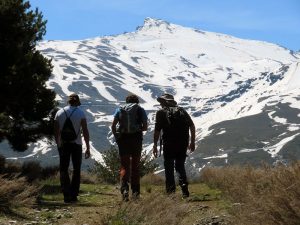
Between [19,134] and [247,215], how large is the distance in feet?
50.1

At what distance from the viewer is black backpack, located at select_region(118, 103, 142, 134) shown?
10.8 m

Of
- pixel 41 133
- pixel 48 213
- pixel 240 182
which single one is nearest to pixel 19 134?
pixel 41 133

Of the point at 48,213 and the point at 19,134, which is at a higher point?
the point at 19,134

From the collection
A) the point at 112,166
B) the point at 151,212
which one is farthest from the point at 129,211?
the point at 112,166

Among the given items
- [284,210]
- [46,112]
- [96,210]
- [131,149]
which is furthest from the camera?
[46,112]

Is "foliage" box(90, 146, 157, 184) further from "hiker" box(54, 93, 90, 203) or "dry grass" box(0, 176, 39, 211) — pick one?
"dry grass" box(0, 176, 39, 211)

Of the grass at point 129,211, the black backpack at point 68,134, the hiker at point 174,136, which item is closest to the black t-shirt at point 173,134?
the hiker at point 174,136

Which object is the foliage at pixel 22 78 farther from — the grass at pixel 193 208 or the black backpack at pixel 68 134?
the grass at pixel 193 208

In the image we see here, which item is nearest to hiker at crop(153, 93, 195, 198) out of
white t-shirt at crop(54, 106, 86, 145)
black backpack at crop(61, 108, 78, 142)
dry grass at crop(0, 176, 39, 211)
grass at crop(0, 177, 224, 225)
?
grass at crop(0, 177, 224, 225)

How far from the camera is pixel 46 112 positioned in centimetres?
1973

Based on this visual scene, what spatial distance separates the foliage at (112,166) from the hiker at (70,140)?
37.2 ft

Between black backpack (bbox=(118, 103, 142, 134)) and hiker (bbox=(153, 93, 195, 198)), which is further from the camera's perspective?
hiker (bbox=(153, 93, 195, 198))

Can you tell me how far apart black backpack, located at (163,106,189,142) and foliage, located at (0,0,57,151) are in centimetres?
633

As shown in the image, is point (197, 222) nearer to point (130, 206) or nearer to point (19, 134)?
point (130, 206)
